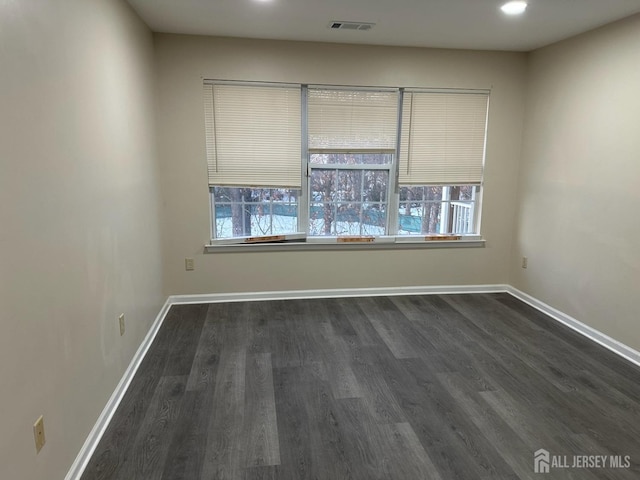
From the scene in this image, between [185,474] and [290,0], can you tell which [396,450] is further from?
[290,0]

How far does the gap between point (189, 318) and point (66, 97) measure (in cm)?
231

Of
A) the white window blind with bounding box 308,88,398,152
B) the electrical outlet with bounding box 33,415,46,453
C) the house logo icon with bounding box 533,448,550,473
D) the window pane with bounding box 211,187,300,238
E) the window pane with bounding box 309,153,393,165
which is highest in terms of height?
the white window blind with bounding box 308,88,398,152

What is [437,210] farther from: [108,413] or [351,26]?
[108,413]

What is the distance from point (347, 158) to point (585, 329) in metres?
2.62

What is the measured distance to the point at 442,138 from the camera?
13.6 feet

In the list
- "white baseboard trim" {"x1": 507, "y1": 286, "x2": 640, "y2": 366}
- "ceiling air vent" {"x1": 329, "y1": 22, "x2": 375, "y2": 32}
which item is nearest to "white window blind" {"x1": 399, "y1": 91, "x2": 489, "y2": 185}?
"ceiling air vent" {"x1": 329, "y1": 22, "x2": 375, "y2": 32}

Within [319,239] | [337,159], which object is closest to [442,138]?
[337,159]

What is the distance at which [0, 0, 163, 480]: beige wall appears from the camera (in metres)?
1.37

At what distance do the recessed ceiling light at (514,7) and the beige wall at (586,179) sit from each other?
2.74 feet

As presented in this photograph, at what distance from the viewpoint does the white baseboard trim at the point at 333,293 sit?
4074mm

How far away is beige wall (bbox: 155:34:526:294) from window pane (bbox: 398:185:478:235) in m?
0.21

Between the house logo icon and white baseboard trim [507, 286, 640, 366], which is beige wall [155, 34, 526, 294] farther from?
the house logo icon

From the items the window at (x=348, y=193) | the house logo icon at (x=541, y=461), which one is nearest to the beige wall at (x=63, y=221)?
the window at (x=348, y=193)

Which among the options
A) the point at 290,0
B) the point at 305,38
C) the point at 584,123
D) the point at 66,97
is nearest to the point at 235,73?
the point at 305,38
